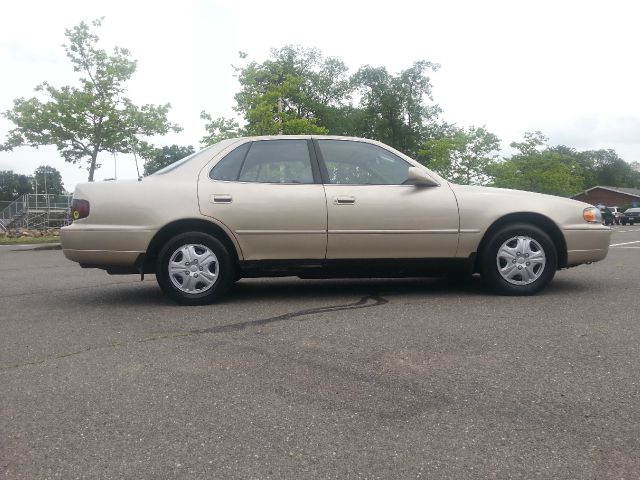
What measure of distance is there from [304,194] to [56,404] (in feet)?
10.2

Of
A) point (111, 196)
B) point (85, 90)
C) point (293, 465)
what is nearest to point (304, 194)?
point (111, 196)

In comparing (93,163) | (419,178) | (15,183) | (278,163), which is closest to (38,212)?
(93,163)

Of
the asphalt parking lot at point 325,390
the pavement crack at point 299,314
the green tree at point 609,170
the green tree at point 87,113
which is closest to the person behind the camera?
the asphalt parking lot at point 325,390

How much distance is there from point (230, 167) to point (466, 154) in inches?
1881

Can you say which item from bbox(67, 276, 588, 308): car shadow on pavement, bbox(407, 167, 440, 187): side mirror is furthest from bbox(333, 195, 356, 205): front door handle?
bbox(67, 276, 588, 308): car shadow on pavement

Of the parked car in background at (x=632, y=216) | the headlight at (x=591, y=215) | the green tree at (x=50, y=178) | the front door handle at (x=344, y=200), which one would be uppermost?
the green tree at (x=50, y=178)

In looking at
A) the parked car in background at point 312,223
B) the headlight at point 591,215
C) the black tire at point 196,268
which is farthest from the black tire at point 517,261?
the black tire at point 196,268

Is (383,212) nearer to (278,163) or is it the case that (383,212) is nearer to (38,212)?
(278,163)

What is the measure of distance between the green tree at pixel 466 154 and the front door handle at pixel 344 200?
1797 inches

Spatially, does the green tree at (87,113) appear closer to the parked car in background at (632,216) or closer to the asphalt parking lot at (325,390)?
the asphalt parking lot at (325,390)

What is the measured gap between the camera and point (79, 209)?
5.21 m

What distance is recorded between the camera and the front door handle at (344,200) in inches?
209

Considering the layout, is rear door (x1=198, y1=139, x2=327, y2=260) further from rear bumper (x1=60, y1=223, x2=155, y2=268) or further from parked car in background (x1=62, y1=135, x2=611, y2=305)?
rear bumper (x1=60, y1=223, x2=155, y2=268)

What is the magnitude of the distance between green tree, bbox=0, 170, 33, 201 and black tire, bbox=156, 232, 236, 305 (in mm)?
100193
